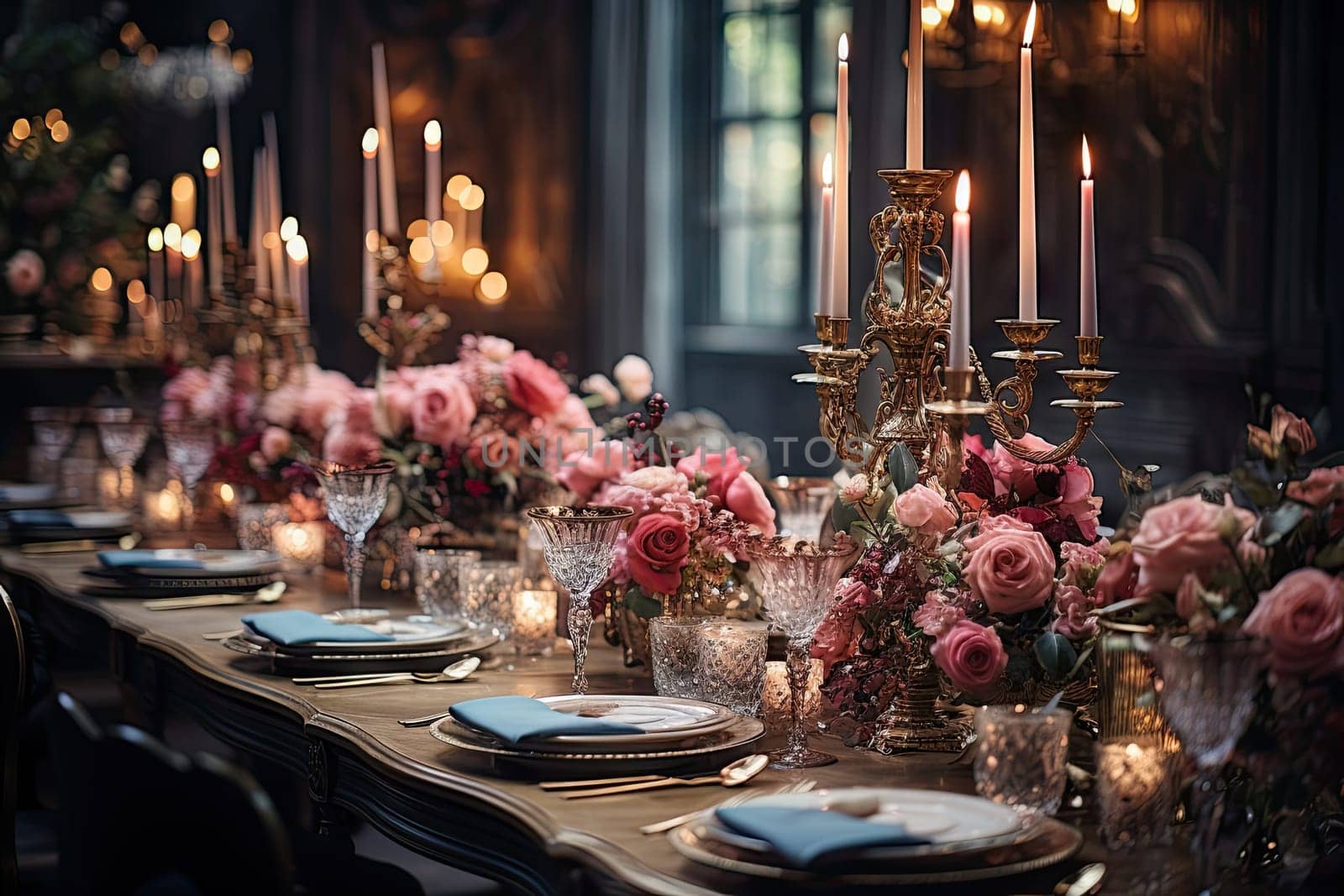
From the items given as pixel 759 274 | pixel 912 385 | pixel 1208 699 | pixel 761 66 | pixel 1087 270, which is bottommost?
pixel 1208 699

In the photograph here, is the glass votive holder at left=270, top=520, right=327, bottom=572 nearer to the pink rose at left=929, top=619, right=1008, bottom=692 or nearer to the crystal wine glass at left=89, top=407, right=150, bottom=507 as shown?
the crystal wine glass at left=89, top=407, right=150, bottom=507

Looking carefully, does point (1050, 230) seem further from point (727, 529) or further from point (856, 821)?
point (856, 821)

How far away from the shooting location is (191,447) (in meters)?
3.35

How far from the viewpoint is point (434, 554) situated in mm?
2398

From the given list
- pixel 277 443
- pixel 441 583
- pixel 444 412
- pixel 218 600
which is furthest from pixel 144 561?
pixel 441 583

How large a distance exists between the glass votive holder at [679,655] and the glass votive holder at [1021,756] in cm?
51

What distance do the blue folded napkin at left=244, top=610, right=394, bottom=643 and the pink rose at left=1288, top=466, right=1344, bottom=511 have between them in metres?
1.20

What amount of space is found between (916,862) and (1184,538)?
363 mm

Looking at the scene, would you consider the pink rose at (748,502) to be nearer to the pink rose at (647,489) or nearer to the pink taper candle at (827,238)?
the pink rose at (647,489)

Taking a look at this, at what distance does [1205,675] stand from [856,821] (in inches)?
11.5

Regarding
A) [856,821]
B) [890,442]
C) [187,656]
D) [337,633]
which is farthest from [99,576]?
[856,821]

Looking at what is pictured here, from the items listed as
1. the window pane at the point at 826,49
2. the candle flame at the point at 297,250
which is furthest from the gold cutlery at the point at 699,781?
the window pane at the point at 826,49

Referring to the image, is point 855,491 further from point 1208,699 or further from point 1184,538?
point 1208,699

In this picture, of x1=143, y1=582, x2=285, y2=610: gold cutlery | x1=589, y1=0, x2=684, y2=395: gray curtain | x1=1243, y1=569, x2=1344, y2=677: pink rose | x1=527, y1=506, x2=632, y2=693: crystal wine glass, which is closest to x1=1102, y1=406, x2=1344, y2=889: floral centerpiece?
x1=1243, y1=569, x2=1344, y2=677: pink rose
